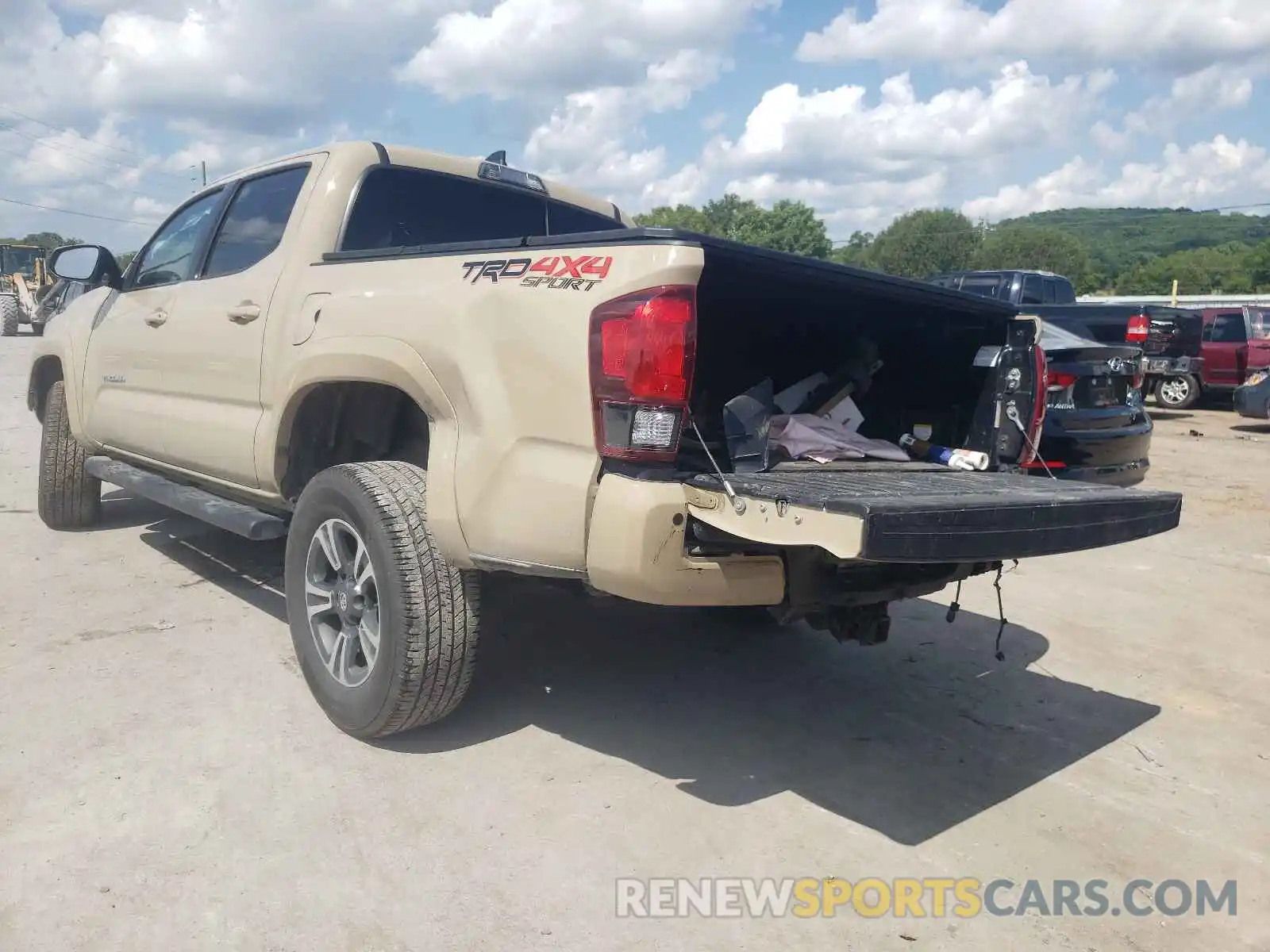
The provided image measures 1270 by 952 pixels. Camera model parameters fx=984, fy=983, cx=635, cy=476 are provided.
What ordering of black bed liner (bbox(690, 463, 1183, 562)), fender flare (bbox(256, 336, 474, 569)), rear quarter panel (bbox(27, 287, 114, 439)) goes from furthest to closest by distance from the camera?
rear quarter panel (bbox(27, 287, 114, 439))
fender flare (bbox(256, 336, 474, 569))
black bed liner (bbox(690, 463, 1183, 562))

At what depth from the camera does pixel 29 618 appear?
14.9 ft

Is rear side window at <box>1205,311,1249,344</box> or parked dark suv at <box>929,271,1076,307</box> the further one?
rear side window at <box>1205,311,1249,344</box>

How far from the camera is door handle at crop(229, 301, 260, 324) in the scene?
3.97m

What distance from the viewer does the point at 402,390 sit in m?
3.28

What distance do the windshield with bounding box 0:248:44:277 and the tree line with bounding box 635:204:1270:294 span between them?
3231 cm

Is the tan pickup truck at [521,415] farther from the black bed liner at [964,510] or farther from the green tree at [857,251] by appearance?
the green tree at [857,251]

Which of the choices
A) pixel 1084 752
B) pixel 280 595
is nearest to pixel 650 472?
pixel 1084 752

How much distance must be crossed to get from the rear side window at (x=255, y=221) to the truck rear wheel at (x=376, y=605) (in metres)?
1.26

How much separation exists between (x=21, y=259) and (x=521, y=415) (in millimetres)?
37688

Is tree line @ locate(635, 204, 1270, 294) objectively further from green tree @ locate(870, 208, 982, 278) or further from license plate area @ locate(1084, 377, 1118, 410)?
license plate area @ locate(1084, 377, 1118, 410)

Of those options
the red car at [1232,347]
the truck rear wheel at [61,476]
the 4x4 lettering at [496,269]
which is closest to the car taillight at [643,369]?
the 4x4 lettering at [496,269]

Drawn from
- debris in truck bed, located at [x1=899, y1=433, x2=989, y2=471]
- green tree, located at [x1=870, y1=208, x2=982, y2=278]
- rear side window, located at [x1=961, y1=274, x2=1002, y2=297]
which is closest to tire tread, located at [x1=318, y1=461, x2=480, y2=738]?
debris in truck bed, located at [x1=899, y1=433, x2=989, y2=471]

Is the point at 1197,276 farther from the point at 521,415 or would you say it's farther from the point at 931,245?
the point at 521,415

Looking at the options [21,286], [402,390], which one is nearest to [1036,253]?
[21,286]
